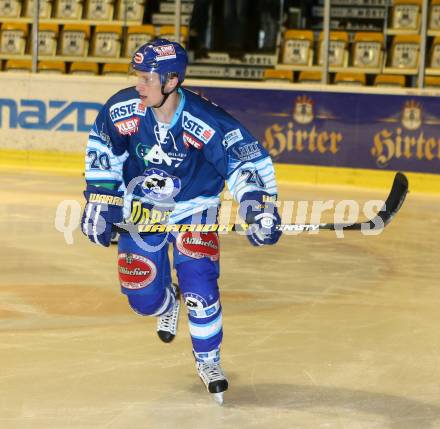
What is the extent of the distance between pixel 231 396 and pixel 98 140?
115 centimetres

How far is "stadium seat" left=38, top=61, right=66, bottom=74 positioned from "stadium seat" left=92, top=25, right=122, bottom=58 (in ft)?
1.75

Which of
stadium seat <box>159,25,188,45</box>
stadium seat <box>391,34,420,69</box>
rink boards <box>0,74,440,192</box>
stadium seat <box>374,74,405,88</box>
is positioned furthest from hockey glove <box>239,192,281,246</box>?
stadium seat <box>159,25,188,45</box>

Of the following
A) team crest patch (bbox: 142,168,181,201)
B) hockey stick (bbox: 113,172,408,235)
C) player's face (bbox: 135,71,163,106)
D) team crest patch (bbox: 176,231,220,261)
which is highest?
player's face (bbox: 135,71,163,106)

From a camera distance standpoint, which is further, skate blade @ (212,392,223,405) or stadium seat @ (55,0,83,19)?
stadium seat @ (55,0,83,19)

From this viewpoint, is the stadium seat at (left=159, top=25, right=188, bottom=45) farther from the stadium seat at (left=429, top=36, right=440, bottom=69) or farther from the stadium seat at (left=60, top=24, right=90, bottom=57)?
the stadium seat at (left=429, top=36, right=440, bottom=69)

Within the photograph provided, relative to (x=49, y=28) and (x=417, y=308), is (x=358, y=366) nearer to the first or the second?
(x=417, y=308)

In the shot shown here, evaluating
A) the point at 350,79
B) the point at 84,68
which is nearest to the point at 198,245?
the point at 350,79

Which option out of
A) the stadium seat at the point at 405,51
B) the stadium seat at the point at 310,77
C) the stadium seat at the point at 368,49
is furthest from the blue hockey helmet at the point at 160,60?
the stadium seat at the point at 368,49

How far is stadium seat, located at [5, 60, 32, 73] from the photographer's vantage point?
13906 mm

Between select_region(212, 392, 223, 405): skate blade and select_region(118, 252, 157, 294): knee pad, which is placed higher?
select_region(118, 252, 157, 294): knee pad

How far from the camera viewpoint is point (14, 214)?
8.95 meters

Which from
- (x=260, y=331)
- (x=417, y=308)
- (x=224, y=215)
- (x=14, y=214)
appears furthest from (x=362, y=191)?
(x=260, y=331)

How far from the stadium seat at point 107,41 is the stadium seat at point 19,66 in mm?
975

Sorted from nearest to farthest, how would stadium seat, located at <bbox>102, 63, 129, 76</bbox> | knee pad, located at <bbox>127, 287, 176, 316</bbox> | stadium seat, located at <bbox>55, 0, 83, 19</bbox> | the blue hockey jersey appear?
the blue hockey jersey < knee pad, located at <bbox>127, 287, 176, 316</bbox> < stadium seat, located at <bbox>102, 63, 129, 76</bbox> < stadium seat, located at <bbox>55, 0, 83, 19</bbox>
